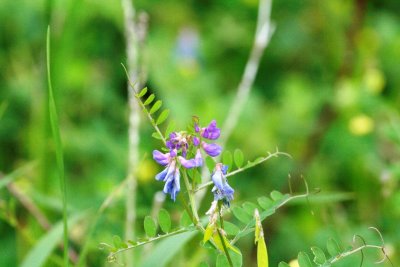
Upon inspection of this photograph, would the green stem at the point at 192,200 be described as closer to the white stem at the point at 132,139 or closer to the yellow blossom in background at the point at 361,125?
the white stem at the point at 132,139

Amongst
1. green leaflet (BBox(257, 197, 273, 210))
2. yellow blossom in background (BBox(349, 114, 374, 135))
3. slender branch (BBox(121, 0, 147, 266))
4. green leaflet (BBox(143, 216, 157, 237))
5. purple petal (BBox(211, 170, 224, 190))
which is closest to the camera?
purple petal (BBox(211, 170, 224, 190))

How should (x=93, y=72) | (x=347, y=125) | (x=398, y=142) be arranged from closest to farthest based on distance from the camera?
(x=398, y=142) → (x=347, y=125) → (x=93, y=72)

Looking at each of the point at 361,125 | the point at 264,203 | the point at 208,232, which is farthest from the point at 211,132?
the point at 361,125

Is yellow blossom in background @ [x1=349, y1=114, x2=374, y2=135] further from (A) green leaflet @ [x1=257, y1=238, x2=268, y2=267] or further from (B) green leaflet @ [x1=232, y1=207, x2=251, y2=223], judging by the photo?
(A) green leaflet @ [x1=257, y1=238, x2=268, y2=267]

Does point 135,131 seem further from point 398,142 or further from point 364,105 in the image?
point 364,105

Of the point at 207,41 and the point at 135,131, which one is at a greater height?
the point at 135,131

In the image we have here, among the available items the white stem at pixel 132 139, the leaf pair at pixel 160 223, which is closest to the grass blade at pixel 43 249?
the white stem at pixel 132 139

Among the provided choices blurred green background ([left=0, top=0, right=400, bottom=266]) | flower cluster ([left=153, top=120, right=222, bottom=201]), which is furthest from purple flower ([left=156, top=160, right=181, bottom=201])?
blurred green background ([left=0, top=0, right=400, bottom=266])

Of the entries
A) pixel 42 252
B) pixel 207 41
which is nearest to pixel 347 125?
pixel 207 41
